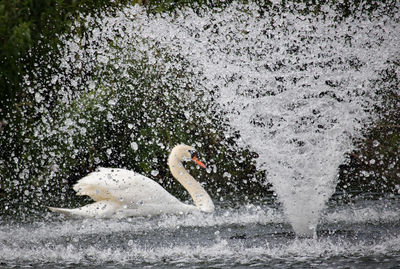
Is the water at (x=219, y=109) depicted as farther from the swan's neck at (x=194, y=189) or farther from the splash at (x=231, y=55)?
the swan's neck at (x=194, y=189)

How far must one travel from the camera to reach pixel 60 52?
1309 centimetres

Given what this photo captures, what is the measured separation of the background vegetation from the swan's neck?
5.05ft

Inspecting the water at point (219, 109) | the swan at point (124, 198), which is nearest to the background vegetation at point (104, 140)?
the water at point (219, 109)

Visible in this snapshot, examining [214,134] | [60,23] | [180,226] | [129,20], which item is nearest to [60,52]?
[60,23]

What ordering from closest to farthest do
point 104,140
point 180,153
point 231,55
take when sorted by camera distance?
1. point 180,153
2. point 231,55
3. point 104,140

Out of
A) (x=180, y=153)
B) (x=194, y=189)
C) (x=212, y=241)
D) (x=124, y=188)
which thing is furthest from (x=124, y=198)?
(x=212, y=241)

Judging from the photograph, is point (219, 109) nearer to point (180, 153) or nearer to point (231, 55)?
point (231, 55)

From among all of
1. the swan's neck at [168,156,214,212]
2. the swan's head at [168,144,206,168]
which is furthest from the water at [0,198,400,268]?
the swan's head at [168,144,206,168]

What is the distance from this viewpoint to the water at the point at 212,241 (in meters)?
6.16

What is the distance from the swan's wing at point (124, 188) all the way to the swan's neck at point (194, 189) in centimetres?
44

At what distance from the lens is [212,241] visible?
23.4 ft

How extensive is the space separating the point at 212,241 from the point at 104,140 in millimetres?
6366

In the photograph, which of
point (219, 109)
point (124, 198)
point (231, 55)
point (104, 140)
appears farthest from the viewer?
point (104, 140)

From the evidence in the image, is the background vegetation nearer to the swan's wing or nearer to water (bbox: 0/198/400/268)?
the swan's wing
